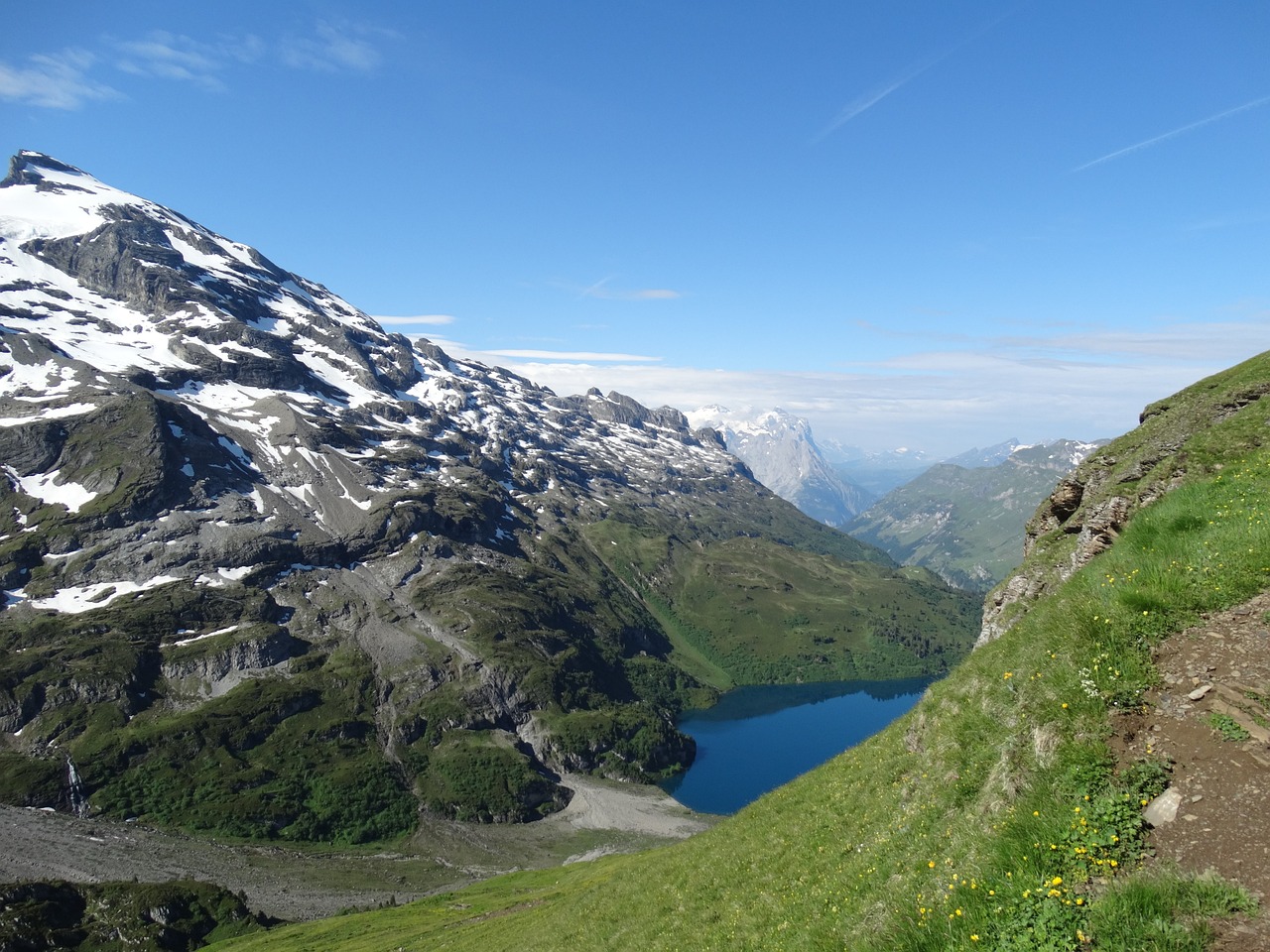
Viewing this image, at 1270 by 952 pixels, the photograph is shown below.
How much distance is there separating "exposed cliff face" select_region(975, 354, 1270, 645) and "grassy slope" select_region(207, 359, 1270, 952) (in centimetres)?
51

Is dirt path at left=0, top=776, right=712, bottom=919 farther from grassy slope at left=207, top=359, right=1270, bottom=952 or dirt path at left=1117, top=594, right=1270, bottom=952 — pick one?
dirt path at left=1117, top=594, right=1270, bottom=952

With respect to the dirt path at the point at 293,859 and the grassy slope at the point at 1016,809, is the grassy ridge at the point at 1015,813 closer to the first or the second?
the grassy slope at the point at 1016,809

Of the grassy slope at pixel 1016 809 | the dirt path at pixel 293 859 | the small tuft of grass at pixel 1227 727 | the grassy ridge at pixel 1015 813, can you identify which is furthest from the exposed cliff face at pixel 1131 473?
the dirt path at pixel 293 859

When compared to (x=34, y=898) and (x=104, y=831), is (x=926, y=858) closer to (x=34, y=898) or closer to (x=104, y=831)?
(x=34, y=898)

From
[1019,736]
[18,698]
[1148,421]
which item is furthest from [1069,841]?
[18,698]

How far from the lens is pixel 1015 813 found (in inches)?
426

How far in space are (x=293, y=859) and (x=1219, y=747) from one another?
665 ft

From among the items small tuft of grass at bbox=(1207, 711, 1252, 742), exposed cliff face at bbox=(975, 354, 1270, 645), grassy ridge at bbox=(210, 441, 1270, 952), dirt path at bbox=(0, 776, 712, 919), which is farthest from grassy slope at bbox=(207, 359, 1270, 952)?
dirt path at bbox=(0, 776, 712, 919)

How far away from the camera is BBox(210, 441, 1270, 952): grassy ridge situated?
8.84 m

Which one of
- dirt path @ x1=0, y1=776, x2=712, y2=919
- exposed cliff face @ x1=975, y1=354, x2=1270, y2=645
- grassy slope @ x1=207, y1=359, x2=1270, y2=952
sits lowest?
dirt path @ x1=0, y1=776, x2=712, y2=919

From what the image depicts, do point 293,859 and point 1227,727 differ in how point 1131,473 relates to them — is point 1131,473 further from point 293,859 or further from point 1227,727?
point 293,859

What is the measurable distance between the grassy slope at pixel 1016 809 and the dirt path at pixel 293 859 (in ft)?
509

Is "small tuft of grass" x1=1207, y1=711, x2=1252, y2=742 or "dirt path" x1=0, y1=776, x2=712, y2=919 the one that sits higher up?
"small tuft of grass" x1=1207, y1=711, x2=1252, y2=742

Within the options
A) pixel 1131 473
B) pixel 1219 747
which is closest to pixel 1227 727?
pixel 1219 747
